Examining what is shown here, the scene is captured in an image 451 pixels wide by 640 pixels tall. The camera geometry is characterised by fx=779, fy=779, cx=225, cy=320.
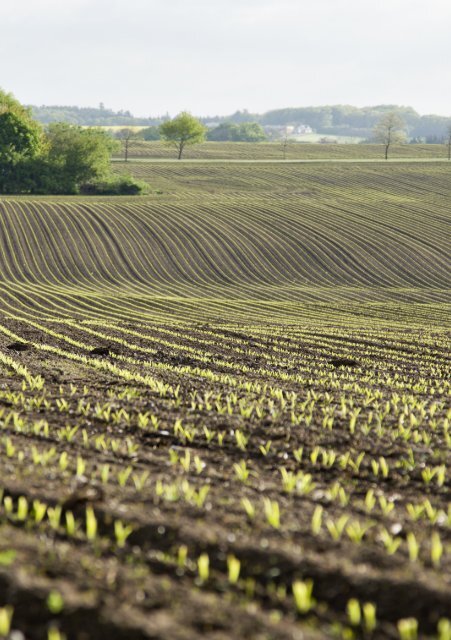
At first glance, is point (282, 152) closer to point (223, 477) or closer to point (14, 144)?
point (14, 144)

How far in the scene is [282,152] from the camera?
132375mm

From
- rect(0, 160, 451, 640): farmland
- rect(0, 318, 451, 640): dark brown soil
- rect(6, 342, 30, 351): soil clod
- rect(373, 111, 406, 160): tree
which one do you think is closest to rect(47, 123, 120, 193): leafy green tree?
rect(0, 160, 451, 640): farmland

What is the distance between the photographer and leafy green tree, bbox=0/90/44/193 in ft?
266

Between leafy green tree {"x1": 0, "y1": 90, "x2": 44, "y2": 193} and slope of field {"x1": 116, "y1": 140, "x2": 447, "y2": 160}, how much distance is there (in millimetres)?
36810

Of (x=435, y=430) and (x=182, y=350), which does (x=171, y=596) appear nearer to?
(x=435, y=430)

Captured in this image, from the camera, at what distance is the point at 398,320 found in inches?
1398

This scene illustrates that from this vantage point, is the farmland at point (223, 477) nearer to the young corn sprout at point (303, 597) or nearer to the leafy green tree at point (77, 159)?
the young corn sprout at point (303, 597)

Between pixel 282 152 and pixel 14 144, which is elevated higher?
pixel 282 152

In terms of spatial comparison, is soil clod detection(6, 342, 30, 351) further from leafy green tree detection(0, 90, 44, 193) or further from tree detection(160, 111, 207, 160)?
tree detection(160, 111, 207, 160)

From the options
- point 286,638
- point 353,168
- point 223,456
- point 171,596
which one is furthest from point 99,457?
point 353,168

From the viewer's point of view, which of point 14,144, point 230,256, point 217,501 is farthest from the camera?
point 14,144

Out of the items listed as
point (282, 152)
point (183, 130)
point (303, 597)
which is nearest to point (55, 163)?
point (183, 130)

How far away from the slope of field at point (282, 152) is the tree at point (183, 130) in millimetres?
3078

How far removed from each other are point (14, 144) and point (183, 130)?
42669 mm
